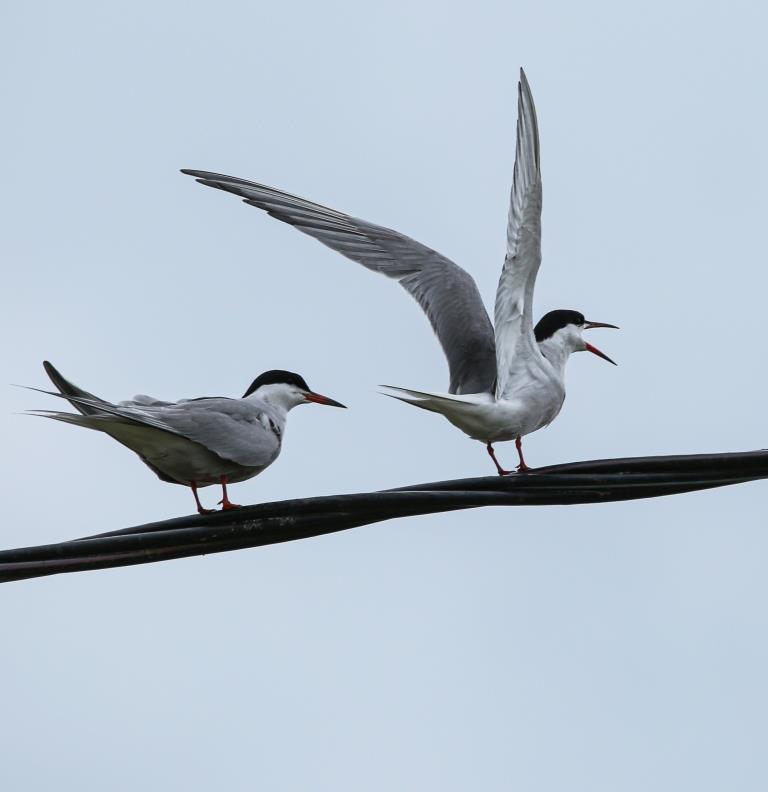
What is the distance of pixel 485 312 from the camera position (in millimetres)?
8133

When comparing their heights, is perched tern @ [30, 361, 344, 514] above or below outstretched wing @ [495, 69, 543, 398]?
below

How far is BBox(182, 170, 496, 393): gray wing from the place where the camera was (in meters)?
7.61

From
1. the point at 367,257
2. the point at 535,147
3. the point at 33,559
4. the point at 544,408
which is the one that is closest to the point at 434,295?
the point at 367,257

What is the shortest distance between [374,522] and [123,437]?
1526mm

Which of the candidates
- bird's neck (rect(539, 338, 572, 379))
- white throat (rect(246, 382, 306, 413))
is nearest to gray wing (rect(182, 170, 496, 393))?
A: bird's neck (rect(539, 338, 572, 379))

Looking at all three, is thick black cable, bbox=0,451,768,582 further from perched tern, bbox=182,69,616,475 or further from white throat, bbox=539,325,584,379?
white throat, bbox=539,325,584,379

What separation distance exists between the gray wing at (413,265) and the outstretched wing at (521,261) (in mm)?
812

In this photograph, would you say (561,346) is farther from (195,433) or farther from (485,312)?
(195,433)

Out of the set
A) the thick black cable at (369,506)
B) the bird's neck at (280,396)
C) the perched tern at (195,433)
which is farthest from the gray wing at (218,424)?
the thick black cable at (369,506)

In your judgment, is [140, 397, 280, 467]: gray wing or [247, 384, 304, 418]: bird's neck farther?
[247, 384, 304, 418]: bird's neck

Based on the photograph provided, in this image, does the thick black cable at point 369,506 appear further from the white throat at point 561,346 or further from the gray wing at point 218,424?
the white throat at point 561,346

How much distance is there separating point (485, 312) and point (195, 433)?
3.06 m

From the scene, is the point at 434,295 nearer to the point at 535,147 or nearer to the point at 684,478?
the point at 535,147

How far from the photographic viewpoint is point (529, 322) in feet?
20.9
